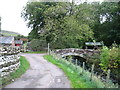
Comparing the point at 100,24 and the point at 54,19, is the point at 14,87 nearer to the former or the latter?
the point at 54,19

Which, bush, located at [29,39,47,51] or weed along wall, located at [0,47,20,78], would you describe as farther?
bush, located at [29,39,47,51]

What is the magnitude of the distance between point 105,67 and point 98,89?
5762 millimetres

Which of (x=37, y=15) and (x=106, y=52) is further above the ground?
(x=37, y=15)

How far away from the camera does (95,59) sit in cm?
1311

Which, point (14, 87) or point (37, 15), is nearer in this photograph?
point (14, 87)

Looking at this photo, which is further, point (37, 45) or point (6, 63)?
point (37, 45)

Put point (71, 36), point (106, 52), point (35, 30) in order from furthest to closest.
→ 1. point (35, 30)
2. point (71, 36)
3. point (106, 52)

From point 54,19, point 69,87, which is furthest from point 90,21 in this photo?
point 69,87

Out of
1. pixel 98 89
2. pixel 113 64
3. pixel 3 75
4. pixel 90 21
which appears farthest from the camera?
pixel 90 21

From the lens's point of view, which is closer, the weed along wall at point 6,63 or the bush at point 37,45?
the weed along wall at point 6,63

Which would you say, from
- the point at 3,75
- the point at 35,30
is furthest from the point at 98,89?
the point at 35,30

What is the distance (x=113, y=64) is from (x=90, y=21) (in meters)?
9.90

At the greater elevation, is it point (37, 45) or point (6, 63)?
point (37, 45)

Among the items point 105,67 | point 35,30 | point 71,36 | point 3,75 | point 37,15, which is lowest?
point 105,67
